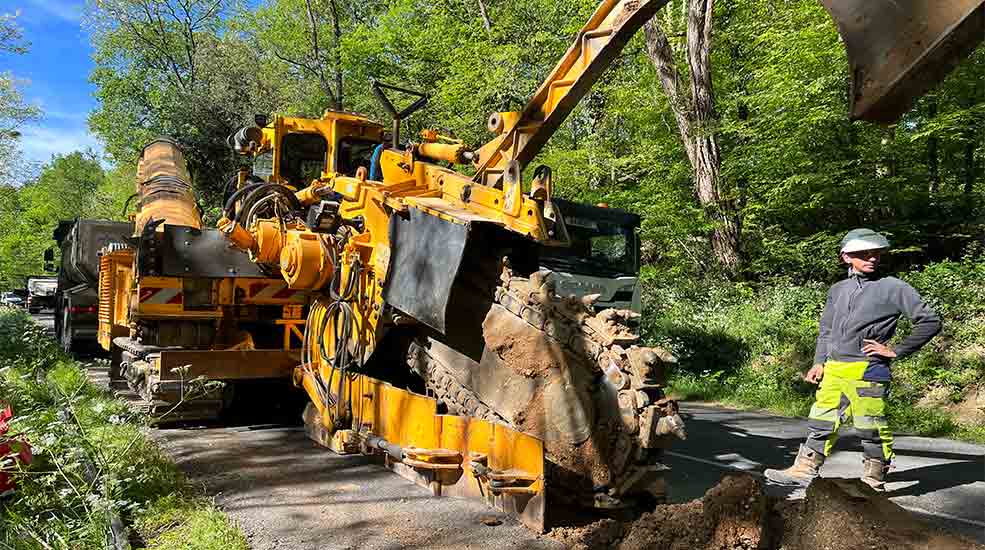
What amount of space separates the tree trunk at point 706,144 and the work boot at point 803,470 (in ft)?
30.4

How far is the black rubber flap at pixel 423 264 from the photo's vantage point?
4.58m

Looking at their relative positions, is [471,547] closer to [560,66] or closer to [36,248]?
[560,66]

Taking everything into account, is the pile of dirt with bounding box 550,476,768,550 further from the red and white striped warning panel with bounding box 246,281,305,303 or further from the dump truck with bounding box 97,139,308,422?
the red and white striped warning panel with bounding box 246,281,305,303

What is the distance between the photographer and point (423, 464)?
462 centimetres

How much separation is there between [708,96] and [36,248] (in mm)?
55216

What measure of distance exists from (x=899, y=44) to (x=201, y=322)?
24.4ft

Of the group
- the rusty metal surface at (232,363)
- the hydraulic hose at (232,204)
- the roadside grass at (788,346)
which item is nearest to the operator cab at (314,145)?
the hydraulic hose at (232,204)

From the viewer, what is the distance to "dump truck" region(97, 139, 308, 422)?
7.14 m

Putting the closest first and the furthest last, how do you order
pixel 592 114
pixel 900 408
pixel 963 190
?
pixel 900 408 → pixel 963 190 → pixel 592 114

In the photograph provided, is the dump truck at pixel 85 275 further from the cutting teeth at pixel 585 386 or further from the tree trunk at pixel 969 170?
the tree trunk at pixel 969 170

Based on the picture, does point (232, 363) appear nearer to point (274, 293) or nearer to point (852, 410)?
point (274, 293)

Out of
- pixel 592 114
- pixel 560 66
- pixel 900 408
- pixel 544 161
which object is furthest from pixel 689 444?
pixel 592 114

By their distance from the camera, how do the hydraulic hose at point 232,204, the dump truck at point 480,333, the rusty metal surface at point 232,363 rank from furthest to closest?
the hydraulic hose at point 232,204 → the rusty metal surface at point 232,363 → the dump truck at point 480,333

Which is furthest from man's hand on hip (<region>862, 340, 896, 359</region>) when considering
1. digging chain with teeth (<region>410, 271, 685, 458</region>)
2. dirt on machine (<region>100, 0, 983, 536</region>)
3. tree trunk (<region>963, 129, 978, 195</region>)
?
tree trunk (<region>963, 129, 978, 195</region>)
